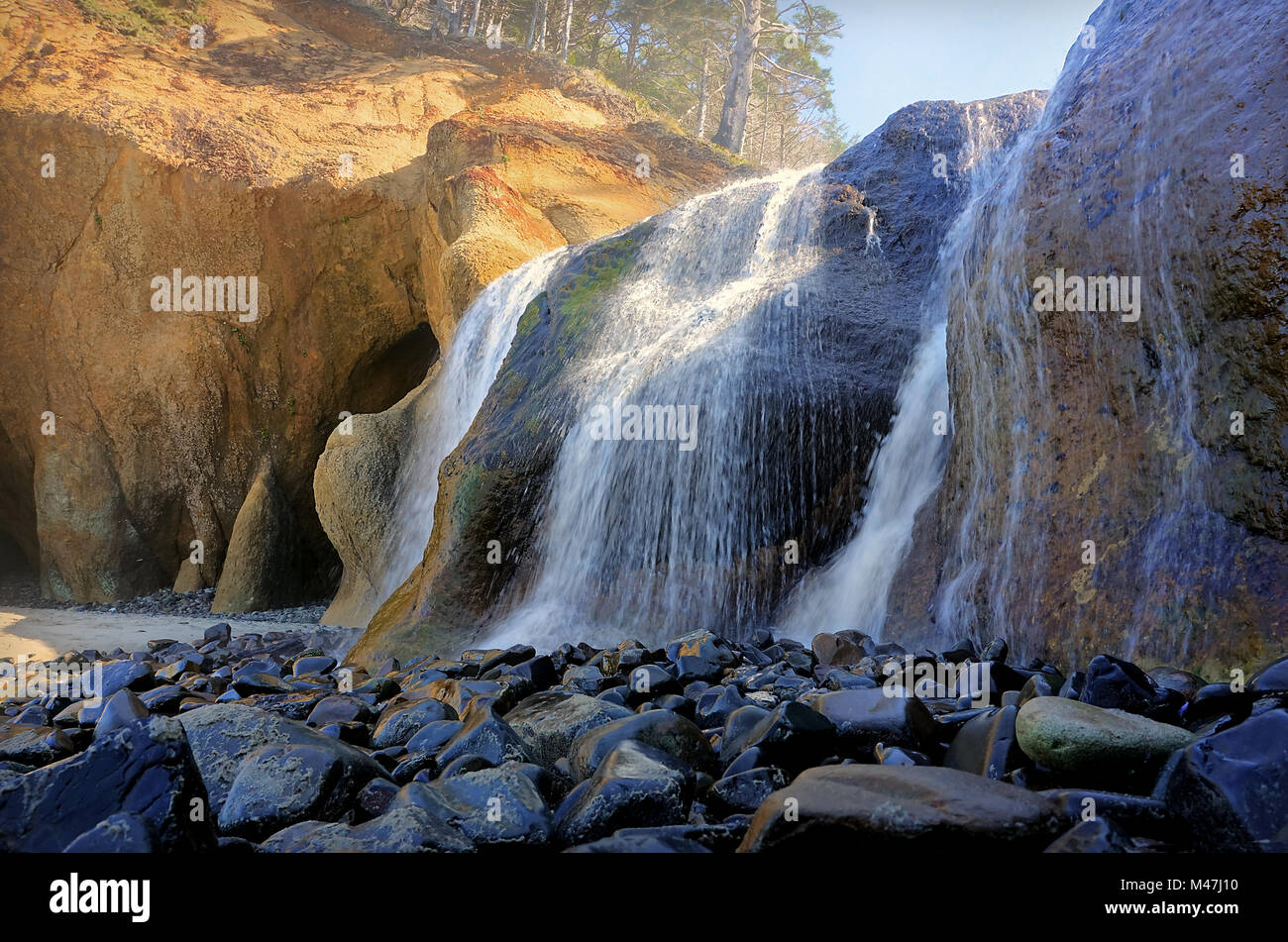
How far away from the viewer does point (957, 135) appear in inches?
331

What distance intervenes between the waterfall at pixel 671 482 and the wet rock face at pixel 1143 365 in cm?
180

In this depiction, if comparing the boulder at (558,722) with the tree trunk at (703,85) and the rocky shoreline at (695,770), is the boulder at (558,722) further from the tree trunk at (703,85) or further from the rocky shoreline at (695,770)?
the tree trunk at (703,85)

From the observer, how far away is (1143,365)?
12.2 ft

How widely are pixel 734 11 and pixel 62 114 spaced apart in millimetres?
17938

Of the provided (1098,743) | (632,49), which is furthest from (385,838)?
(632,49)

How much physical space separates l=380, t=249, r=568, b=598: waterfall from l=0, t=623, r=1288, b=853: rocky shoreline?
631 cm

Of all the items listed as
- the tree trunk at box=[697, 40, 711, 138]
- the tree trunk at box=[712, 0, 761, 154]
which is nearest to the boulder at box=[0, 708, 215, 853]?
the tree trunk at box=[712, 0, 761, 154]

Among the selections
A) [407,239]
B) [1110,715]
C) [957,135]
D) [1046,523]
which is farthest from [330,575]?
[1110,715]

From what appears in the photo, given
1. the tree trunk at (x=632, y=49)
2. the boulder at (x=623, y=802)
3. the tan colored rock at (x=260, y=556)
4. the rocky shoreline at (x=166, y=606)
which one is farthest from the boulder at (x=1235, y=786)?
the tree trunk at (x=632, y=49)

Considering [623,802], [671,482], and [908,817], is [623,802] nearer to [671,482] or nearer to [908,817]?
[908,817]

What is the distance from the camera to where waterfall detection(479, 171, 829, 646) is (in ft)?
20.9

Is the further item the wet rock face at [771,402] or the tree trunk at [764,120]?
the tree trunk at [764,120]

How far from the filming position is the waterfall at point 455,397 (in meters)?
10.1

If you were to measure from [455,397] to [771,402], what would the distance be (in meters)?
5.46
